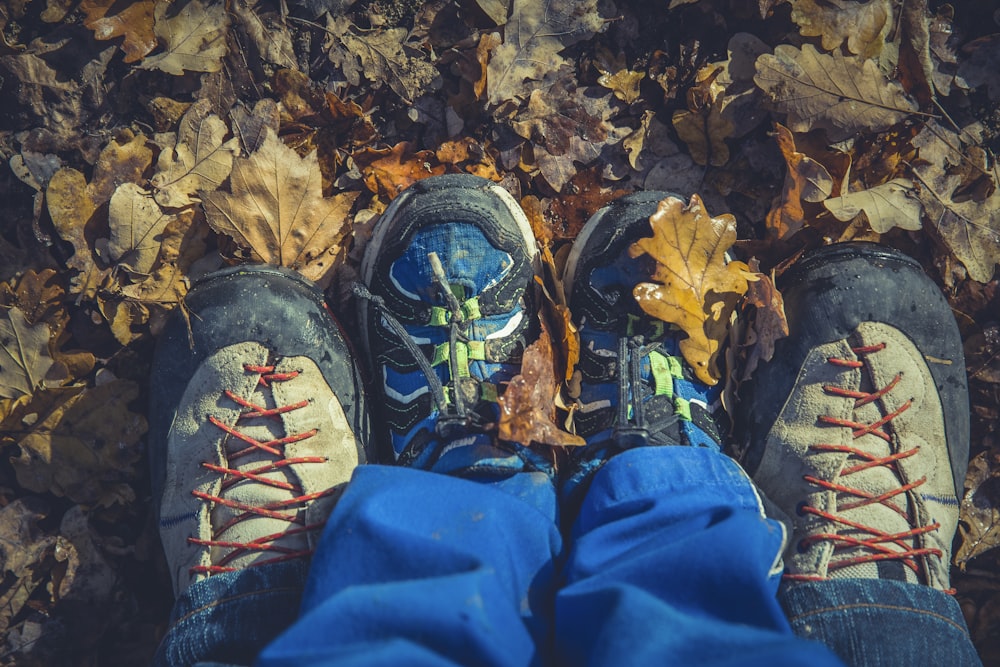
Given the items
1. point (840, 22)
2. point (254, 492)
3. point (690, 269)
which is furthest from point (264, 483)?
point (840, 22)

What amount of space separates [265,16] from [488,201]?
1.06 meters

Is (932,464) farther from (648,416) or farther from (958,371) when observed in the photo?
(648,416)

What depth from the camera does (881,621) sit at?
1.72 meters

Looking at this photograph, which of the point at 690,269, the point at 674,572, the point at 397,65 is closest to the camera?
the point at 674,572

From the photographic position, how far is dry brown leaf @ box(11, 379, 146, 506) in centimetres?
234

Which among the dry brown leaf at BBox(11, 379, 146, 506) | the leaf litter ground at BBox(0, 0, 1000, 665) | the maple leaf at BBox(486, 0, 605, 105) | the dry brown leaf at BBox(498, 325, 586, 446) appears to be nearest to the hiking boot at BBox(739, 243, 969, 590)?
the leaf litter ground at BBox(0, 0, 1000, 665)

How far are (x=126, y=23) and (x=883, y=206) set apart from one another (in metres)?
2.64

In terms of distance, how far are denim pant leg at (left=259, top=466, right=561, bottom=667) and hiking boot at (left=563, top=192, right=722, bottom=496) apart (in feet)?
1.30

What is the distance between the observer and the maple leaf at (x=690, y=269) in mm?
2156

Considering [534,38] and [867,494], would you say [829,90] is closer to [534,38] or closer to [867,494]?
[534,38]

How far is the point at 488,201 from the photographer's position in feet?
7.63

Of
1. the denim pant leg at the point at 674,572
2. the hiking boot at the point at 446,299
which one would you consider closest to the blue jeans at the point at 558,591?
the denim pant leg at the point at 674,572

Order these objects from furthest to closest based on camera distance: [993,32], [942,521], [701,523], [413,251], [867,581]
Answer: [993,32], [413,251], [942,521], [867,581], [701,523]

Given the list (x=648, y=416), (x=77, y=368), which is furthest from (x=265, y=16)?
(x=648, y=416)
